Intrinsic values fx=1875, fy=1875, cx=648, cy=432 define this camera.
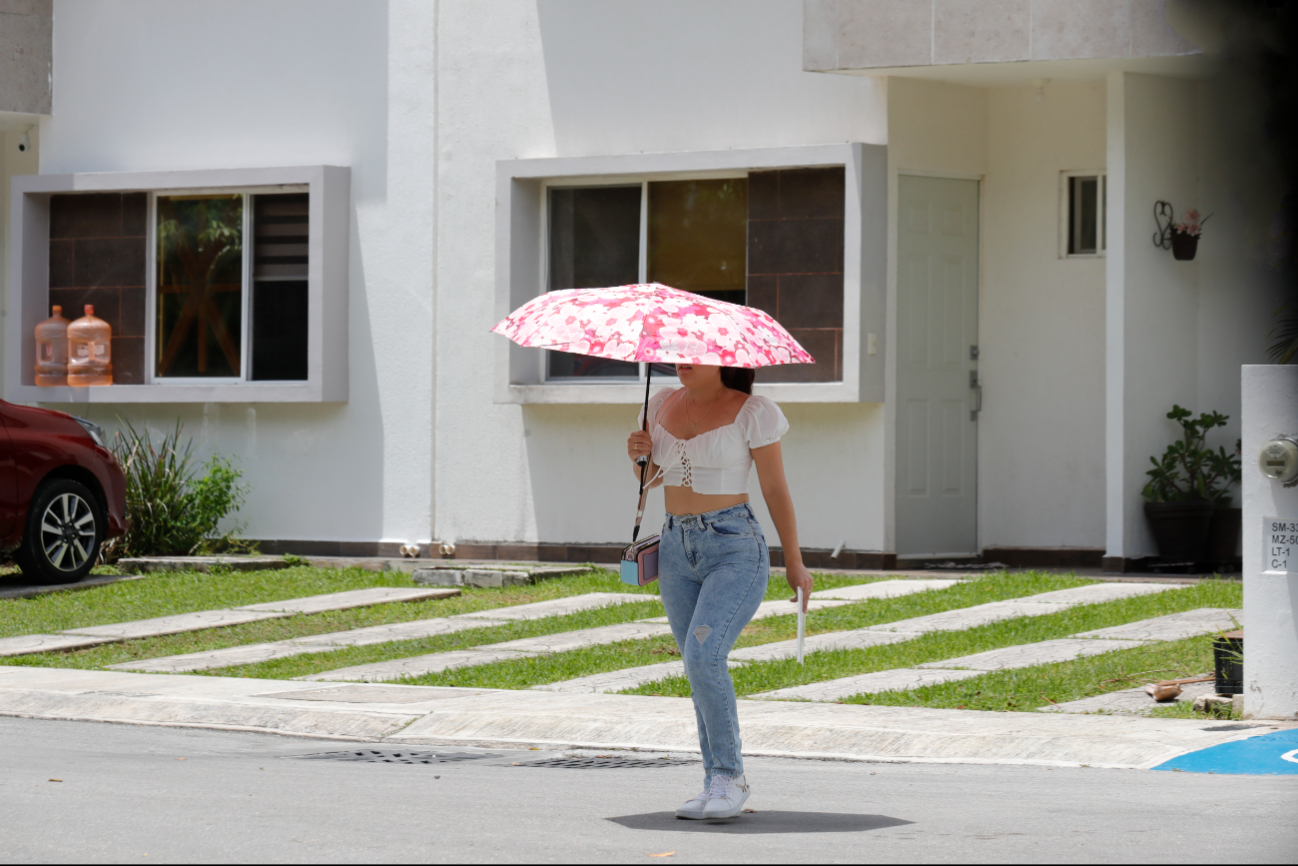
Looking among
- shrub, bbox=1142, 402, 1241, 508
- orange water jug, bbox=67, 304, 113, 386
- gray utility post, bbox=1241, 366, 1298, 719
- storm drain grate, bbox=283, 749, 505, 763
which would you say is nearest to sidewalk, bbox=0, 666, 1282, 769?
gray utility post, bbox=1241, 366, 1298, 719

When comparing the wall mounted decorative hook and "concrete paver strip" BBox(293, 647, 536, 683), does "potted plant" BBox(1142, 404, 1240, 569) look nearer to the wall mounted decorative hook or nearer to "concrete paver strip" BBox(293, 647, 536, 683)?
the wall mounted decorative hook

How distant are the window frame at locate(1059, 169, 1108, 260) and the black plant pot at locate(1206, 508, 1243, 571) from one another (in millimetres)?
2213

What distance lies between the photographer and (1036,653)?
9945 mm

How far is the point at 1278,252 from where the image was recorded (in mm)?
2707

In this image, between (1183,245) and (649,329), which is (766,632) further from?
(649,329)

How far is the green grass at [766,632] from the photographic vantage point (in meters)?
9.79

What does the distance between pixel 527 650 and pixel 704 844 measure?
5184mm

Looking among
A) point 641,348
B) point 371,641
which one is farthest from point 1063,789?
point 371,641

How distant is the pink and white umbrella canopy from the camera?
5801mm

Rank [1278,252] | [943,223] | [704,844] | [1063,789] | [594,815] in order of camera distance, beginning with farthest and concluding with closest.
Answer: [943,223] < [1063,789] < [594,815] < [704,844] < [1278,252]

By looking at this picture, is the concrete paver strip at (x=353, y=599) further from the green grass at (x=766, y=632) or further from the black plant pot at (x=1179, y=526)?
the black plant pot at (x=1179, y=526)

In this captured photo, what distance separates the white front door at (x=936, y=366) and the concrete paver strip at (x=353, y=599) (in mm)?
3689

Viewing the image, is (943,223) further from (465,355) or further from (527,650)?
(527,650)

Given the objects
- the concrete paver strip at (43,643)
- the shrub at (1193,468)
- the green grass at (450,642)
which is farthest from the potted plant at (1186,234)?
the concrete paver strip at (43,643)
